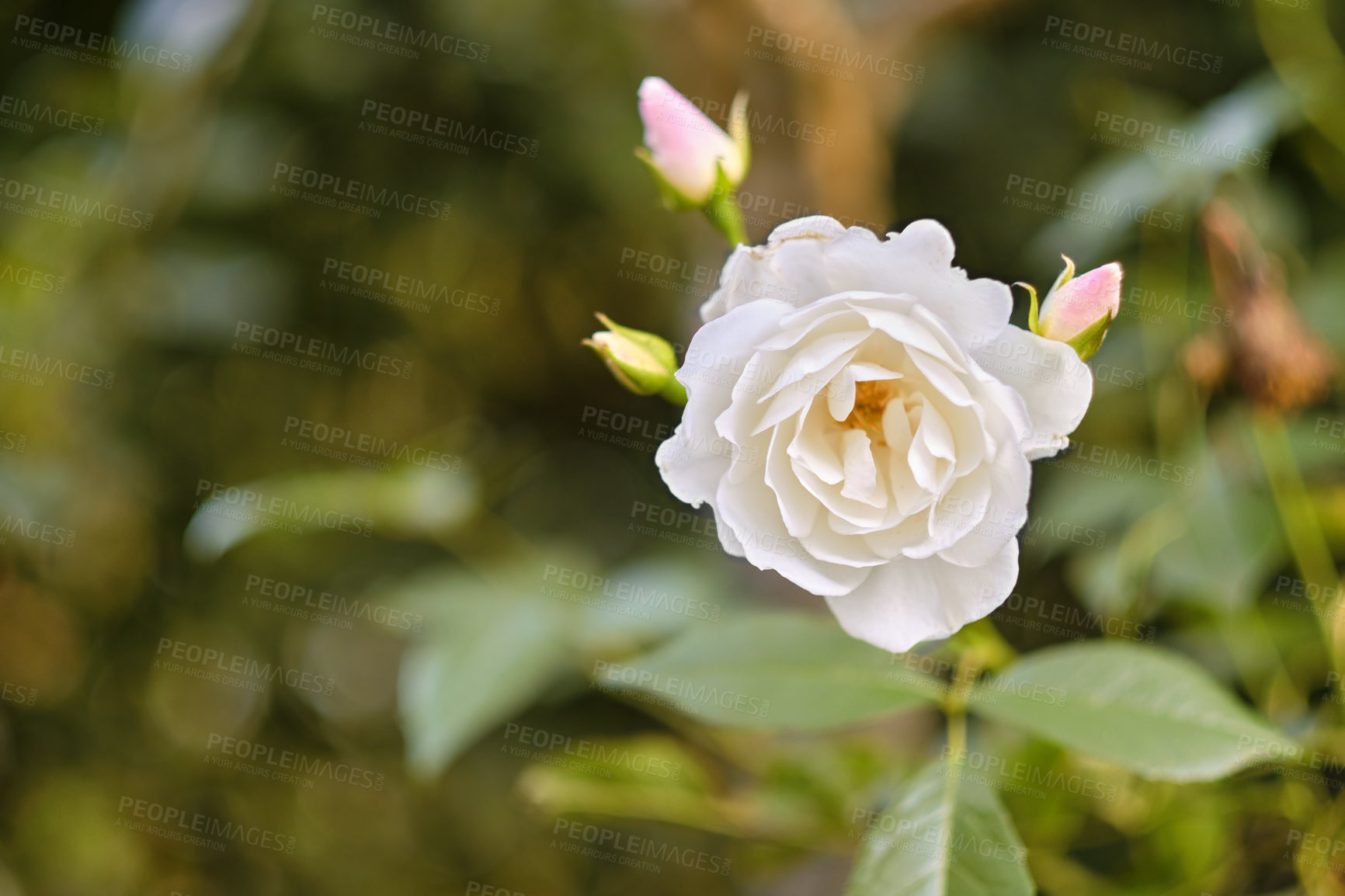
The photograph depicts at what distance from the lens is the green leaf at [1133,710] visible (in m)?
0.57

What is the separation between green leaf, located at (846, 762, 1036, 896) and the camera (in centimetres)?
56

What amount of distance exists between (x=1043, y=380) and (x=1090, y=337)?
4 centimetres

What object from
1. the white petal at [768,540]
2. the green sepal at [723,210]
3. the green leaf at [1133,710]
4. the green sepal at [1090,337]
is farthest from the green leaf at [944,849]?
the green sepal at [723,210]

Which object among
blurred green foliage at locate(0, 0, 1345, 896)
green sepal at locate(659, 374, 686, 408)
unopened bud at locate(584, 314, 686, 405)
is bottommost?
blurred green foliage at locate(0, 0, 1345, 896)

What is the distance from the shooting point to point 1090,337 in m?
0.53

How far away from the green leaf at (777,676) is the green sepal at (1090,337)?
263 mm

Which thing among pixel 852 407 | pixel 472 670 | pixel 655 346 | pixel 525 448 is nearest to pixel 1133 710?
pixel 852 407

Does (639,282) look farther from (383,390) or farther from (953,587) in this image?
(953,587)

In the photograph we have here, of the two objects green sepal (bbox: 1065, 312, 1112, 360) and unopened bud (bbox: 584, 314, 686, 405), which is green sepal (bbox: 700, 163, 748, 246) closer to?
unopened bud (bbox: 584, 314, 686, 405)

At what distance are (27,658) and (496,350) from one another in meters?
0.99

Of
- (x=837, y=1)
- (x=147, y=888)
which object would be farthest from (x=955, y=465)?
(x=147, y=888)

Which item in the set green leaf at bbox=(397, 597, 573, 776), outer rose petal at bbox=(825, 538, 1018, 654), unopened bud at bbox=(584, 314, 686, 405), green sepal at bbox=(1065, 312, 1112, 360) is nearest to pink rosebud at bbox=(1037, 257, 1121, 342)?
green sepal at bbox=(1065, 312, 1112, 360)

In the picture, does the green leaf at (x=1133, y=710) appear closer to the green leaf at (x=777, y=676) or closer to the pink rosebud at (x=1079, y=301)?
the green leaf at (x=777, y=676)

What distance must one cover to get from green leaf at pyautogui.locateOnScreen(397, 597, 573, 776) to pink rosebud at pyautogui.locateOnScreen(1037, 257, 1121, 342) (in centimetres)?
57
